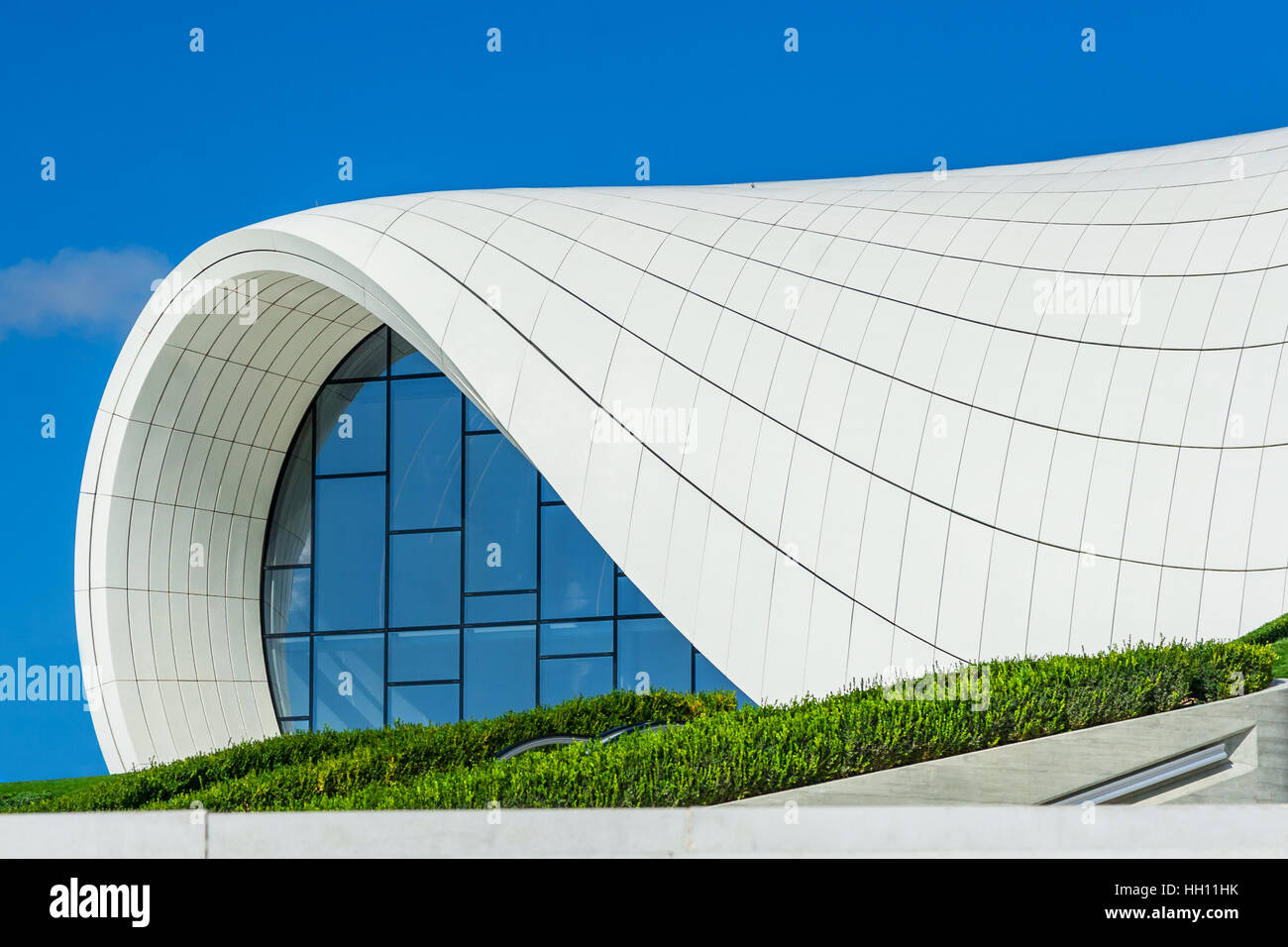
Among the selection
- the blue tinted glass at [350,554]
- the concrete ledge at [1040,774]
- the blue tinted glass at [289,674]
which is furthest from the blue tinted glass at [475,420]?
the concrete ledge at [1040,774]

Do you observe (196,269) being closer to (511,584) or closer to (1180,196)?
(511,584)

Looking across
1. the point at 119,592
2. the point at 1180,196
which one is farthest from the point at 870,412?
the point at 119,592

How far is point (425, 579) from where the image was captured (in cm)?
2084

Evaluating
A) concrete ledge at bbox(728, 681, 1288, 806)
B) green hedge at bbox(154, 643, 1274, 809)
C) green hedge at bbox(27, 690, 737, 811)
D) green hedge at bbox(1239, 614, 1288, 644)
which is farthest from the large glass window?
concrete ledge at bbox(728, 681, 1288, 806)

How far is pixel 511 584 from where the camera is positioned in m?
20.2

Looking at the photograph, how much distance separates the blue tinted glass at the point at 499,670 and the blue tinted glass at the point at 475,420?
3.54 metres

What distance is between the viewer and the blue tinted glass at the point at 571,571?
64.3ft

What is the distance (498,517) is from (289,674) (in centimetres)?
497

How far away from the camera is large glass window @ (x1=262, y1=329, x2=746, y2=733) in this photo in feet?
64.4

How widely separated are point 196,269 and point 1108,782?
16171mm

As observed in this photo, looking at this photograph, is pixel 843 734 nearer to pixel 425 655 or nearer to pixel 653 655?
pixel 653 655

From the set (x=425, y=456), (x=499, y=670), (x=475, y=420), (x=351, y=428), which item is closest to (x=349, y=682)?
(x=499, y=670)

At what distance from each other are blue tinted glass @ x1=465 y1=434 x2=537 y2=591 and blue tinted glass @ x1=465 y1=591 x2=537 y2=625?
158mm
